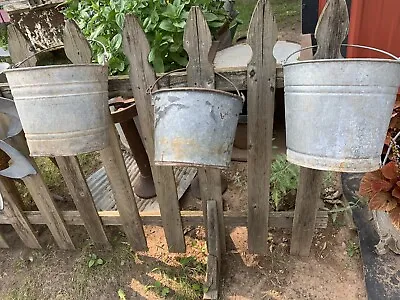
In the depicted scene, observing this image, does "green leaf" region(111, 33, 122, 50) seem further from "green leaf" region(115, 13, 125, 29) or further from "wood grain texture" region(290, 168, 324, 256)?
"wood grain texture" region(290, 168, 324, 256)

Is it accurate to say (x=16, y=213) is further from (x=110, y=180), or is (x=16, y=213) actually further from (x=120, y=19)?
(x=120, y=19)

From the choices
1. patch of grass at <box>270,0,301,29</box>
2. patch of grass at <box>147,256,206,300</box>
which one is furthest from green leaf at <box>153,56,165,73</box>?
patch of grass at <box>270,0,301,29</box>

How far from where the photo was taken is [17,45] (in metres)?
1.50

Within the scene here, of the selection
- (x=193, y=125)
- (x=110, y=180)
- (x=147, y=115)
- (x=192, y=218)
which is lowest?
(x=192, y=218)

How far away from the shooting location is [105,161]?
5.78 feet

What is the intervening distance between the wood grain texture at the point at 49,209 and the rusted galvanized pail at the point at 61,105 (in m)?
0.70

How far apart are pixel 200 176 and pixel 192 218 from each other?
0.34 meters

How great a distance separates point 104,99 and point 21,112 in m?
0.29

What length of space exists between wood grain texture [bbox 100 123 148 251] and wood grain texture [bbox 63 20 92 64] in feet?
1.08

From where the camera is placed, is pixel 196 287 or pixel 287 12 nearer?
pixel 196 287

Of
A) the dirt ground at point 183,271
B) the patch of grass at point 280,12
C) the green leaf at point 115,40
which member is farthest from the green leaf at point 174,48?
the patch of grass at point 280,12

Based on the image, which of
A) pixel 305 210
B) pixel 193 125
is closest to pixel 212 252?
pixel 305 210

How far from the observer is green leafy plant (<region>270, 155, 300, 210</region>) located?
→ 2016 millimetres

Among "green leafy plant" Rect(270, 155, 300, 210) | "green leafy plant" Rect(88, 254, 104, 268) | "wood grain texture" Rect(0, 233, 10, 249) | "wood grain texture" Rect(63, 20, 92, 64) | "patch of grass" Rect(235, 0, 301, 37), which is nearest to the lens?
"wood grain texture" Rect(63, 20, 92, 64)
